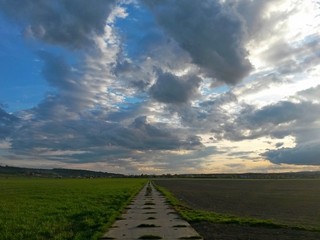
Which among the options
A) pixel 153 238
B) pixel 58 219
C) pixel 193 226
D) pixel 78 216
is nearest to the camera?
pixel 153 238

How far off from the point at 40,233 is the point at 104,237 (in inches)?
151

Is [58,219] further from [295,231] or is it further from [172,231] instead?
[295,231]

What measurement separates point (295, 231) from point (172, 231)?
5284 millimetres

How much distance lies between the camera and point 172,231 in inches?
612

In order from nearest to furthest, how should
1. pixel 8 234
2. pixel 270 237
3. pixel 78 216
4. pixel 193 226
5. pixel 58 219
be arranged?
pixel 270 237, pixel 8 234, pixel 193 226, pixel 58 219, pixel 78 216

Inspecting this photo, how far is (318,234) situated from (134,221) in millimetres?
7824

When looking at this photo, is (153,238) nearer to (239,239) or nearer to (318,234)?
(239,239)

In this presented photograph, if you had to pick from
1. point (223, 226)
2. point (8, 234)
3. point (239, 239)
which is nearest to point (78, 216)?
point (8, 234)

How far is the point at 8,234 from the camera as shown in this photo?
52.7 feet

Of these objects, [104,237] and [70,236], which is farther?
[70,236]

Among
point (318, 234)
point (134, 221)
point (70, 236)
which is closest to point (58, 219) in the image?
point (134, 221)

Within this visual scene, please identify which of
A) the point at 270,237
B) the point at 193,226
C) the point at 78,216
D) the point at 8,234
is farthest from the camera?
the point at 78,216

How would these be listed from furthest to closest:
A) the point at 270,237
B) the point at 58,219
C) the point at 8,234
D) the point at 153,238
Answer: the point at 58,219, the point at 8,234, the point at 270,237, the point at 153,238

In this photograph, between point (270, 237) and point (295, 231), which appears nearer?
point (270, 237)
